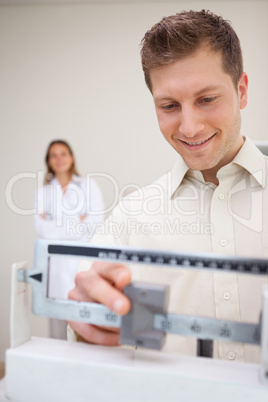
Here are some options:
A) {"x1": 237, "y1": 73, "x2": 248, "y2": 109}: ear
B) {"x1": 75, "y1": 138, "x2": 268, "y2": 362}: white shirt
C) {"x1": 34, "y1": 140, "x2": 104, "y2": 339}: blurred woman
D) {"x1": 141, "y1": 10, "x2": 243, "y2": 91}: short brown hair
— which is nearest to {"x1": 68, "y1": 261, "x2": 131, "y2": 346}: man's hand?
{"x1": 75, "y1": 138, "x2": 268, "y2": 362}: white shirt

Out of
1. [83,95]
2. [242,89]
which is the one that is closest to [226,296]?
[242,89]

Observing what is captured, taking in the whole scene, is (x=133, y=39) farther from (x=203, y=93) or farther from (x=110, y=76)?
(x=203, y=93)

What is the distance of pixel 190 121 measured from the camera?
87 centimetres

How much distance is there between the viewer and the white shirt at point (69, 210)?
8.99 ft

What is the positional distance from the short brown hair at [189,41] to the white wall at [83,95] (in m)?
1.66

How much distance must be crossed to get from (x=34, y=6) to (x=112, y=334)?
9.24 ft

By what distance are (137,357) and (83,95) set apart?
2.53 m

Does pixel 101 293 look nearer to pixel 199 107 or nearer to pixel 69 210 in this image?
pixel 199 107

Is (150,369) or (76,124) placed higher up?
(76,124)

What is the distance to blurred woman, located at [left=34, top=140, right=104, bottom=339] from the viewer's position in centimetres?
274

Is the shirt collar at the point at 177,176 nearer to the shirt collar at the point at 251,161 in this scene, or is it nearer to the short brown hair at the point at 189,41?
the shirt collar at the point at 251,161

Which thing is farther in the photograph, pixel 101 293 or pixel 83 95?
pixel 83 95

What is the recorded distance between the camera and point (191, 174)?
41.4 inches

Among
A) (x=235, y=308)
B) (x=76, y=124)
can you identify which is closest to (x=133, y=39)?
(x=76, y=124)
